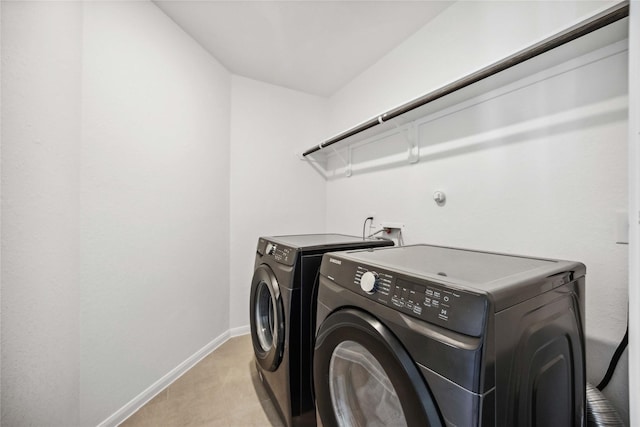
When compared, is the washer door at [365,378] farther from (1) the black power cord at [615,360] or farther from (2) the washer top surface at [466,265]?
(1) the black power cord at [615,360]

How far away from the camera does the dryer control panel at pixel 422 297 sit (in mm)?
568

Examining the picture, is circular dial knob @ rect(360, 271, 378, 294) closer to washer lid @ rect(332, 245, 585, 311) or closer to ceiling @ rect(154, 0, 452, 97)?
washer lid @ rect(332, 245, 585, 311)

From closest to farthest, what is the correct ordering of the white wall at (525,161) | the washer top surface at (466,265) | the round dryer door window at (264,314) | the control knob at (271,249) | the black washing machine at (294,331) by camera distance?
the washer top surface at (466,265)
the white wall at (525,161)
the black washing machine at (294,331)
the control knob at (271,249)
the round dryer door window at (264,314)

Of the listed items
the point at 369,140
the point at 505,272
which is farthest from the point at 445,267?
the point at 369,140

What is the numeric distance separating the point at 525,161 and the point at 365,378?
1224mm

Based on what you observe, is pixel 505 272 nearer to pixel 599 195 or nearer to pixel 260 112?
pixel 599 195

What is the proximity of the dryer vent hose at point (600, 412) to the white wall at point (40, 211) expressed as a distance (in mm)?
2047

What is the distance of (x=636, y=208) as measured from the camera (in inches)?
26.1

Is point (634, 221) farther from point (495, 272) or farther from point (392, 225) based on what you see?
point (392, 225)

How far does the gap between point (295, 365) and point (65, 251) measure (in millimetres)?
1180

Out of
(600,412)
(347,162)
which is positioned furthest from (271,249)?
(600,412)

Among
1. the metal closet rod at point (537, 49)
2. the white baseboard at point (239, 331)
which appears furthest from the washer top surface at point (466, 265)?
the white baseboard at point (239, 331)

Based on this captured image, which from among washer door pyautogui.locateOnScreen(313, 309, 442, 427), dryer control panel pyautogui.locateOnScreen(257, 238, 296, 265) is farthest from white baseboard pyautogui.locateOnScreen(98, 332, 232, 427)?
washer door pyautogui.locateOnScreen(313, 309, 442, 427)

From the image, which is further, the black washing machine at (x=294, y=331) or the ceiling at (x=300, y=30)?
the ceiling at (x=300, y=30)
